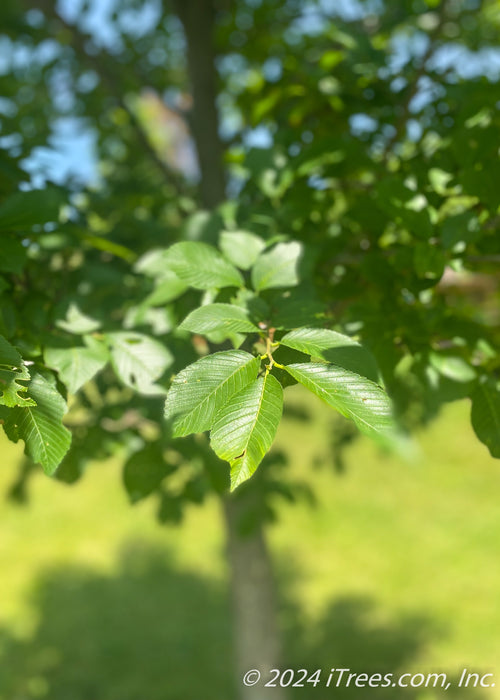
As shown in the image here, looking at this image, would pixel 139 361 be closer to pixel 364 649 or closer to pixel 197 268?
pixel 197 268

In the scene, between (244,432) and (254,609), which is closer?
(244,432)

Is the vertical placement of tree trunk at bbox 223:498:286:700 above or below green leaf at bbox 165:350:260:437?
below

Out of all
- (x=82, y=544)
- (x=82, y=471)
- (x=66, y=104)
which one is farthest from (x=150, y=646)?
(x=66, y=104)

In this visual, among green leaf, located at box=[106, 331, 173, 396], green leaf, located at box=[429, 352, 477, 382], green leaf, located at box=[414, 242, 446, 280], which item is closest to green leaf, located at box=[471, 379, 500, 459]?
green leaf, located at box=[429, 352, 477, 382]

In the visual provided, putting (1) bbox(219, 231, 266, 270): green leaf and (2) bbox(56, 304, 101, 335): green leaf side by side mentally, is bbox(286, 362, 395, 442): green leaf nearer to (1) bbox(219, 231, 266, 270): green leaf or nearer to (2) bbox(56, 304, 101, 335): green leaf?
(1) bbox(219, 231, 266, 270): green leaf

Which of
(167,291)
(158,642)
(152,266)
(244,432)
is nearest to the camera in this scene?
(244,432)

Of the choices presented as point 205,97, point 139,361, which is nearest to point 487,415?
point 139,361
